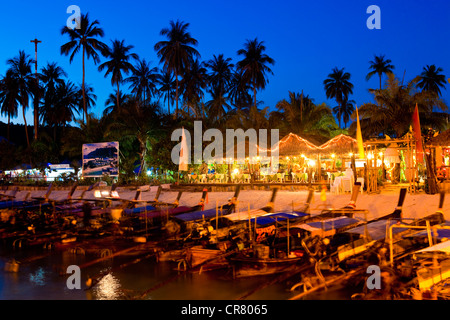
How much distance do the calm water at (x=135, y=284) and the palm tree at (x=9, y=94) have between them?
46.0 m

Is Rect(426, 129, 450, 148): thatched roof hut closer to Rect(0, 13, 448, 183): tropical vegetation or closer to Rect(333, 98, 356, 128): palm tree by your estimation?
Rect(0, 13, 448, 183): tropical vegetation

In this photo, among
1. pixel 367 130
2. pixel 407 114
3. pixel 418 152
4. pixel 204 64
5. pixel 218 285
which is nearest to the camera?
pixel 218 285

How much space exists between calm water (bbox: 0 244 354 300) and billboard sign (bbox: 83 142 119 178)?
20.4 meters

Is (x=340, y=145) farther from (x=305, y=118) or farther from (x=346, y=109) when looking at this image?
(x=346, y=109)

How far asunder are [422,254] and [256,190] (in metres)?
16.8

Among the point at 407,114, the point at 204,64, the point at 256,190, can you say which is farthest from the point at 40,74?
the point at 407,114

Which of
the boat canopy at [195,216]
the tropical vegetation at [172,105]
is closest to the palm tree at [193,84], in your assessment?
the tropical vegetation at [172,105]

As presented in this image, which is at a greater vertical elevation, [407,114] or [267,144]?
[407,114]

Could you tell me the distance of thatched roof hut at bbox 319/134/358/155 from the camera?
22.9 meters

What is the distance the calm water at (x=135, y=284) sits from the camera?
8570 millimetres

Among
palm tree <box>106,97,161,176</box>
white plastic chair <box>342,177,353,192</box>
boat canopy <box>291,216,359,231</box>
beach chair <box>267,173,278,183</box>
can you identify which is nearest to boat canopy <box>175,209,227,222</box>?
boat canopy <box>291,216,359,231</box>

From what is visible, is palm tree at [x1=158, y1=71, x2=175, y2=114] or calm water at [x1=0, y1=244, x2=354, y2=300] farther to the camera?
palm tree at [x1=158, y1=71, x2=175, y2=114]

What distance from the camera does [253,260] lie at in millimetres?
9359
